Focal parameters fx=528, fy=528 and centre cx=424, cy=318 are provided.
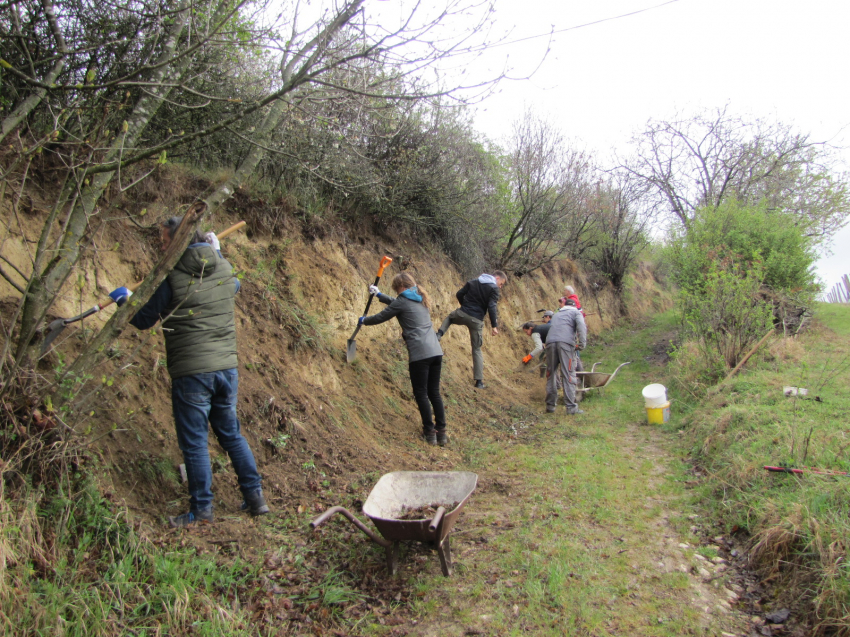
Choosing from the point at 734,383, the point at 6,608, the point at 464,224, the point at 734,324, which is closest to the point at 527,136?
the point at 464,224

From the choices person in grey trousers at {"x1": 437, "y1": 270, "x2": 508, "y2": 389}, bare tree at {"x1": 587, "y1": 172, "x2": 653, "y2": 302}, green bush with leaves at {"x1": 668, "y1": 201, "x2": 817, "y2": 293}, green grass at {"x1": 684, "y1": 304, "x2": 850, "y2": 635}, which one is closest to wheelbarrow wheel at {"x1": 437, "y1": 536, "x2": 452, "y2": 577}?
green grass at {"x1": 684, "y1": 304, "x2": 850, "y2": 635}

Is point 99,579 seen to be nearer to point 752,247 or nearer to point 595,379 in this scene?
point 595,379

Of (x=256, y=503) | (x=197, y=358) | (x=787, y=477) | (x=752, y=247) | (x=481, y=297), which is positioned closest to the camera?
(x=197, y=358)

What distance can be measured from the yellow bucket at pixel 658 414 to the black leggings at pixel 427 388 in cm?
370

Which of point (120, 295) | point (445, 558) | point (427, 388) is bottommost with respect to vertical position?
point (445, 558)

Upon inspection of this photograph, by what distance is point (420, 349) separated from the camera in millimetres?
6594

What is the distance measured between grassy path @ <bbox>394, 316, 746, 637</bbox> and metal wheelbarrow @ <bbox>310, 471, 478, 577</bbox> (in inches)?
12.1

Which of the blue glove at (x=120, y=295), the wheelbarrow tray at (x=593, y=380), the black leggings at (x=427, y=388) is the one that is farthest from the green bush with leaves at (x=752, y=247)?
the blue glove at (x=120, y=295)

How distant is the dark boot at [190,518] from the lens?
3.71 m

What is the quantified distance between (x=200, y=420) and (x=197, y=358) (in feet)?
1.48

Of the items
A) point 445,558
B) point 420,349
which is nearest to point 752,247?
point 420,349

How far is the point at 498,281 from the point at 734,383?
4269 mm

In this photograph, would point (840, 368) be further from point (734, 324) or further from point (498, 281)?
point (498, 281)

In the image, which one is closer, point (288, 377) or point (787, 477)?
point (787, 477)
